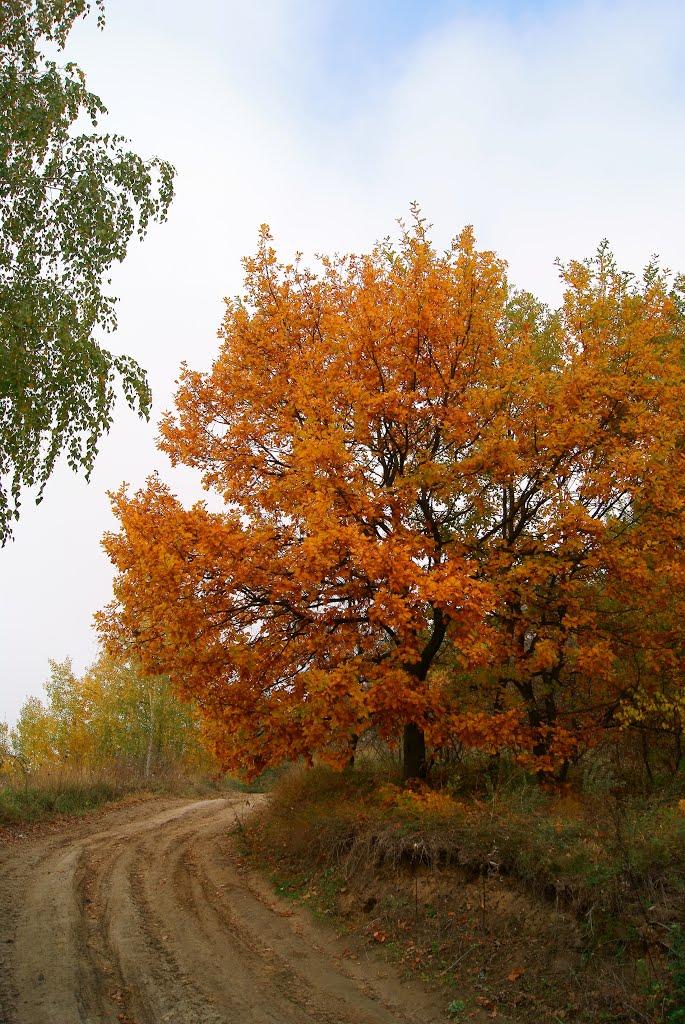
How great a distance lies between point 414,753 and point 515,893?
482 centimetres

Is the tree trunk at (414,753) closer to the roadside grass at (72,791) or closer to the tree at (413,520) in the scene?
the tree at (413,520)

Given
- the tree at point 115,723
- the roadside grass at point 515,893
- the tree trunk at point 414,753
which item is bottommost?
the roadside grass at point 515,893

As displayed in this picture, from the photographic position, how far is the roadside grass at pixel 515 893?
716 centimetres

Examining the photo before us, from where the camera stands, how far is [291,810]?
47.2 ft

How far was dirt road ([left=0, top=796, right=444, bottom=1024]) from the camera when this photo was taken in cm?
745

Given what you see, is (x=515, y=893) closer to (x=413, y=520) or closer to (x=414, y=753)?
(x=414, y=753)

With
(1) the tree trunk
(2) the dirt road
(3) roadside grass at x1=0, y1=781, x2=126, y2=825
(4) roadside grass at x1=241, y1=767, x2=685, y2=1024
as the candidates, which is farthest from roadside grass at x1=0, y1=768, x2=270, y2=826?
(4) roadside grass at x1=241, y1=767, x2=685, y2=1024

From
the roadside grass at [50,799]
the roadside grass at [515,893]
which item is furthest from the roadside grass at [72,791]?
the roadside grass at [515,893]

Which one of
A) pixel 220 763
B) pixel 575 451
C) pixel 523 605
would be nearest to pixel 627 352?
pixel 575 451

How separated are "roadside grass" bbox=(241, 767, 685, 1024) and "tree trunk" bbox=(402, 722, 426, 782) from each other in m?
0.76

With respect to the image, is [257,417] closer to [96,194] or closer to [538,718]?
[96,194]

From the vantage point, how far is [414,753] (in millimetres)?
13508

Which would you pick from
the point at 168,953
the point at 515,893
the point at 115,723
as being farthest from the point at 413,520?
the point at 115,723

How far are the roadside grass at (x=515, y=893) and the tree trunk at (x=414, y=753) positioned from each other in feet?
2.50
